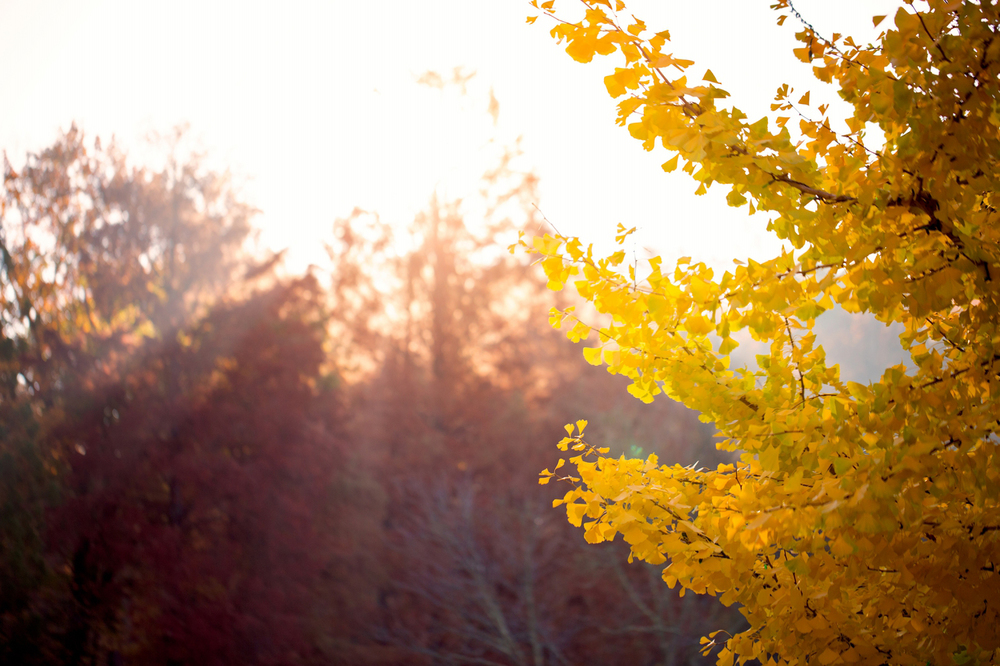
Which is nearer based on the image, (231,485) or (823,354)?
(823,354)

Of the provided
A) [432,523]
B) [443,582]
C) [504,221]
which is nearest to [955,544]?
[443,582]

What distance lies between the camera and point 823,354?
1996 mm

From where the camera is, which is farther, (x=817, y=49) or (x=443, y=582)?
(x=443, y=582)

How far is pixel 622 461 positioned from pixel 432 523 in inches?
307

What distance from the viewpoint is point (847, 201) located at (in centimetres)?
172

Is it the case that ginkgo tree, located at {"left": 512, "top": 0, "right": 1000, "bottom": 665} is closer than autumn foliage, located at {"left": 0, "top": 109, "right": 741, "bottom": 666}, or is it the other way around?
ginkgo tree, located at {"left": 512, "top": 0, "right": 1000, "bottom": 665}

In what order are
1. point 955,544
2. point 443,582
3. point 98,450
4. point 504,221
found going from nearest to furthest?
1. point 955,544
2. point 443,582
3. point 98,450
4. point 504,221

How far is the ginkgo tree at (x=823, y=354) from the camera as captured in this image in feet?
5.15

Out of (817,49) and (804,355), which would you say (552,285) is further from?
(817,49)

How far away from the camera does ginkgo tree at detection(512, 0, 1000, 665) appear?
1.57m

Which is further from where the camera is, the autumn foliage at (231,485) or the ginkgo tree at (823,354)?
the autumn foliage at (231,485)

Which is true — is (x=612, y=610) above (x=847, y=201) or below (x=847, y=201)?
below

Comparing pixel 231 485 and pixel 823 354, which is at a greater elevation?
pixel 231 485

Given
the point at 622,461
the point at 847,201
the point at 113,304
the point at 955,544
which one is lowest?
the point at 955,544
